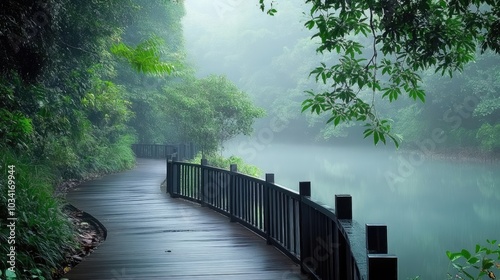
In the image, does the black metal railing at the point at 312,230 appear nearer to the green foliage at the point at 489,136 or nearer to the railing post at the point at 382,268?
the railing post at the point at 382,268

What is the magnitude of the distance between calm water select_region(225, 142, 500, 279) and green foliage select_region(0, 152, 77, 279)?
12.3ft

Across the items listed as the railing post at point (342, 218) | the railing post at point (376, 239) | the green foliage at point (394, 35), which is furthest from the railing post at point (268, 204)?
the railing post at point (376, 239)

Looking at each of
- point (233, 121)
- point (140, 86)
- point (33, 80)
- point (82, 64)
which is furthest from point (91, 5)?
point (140, 86)

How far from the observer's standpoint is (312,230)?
5695 millimetres

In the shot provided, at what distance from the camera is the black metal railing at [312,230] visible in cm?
299

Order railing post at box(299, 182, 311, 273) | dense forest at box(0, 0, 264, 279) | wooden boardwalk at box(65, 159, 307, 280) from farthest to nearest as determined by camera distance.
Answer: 1. dense forest at box(0, 0, 264, 279)
2. wooden boardwalk at box(65, 159, 307, 280)
3. railing post at box(299, 182, 311, 273)

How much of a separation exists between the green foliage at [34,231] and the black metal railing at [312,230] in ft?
8.85

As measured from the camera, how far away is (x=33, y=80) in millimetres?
9227

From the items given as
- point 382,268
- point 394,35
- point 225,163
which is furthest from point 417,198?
point 382,268

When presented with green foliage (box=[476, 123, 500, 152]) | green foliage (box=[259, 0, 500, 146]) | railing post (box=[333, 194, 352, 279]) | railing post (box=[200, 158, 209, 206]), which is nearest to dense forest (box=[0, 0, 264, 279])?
railing post (box=[200, 158, 209, 206])

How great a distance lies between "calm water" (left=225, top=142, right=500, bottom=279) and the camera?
1955 cm

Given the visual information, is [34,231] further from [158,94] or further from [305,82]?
[305,82]

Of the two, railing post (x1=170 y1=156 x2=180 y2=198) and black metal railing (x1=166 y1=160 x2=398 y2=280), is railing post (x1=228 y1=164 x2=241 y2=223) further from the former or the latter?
railing post (x1=170 y1=156 x2=180 y2=198)

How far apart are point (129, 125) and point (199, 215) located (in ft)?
85.0
